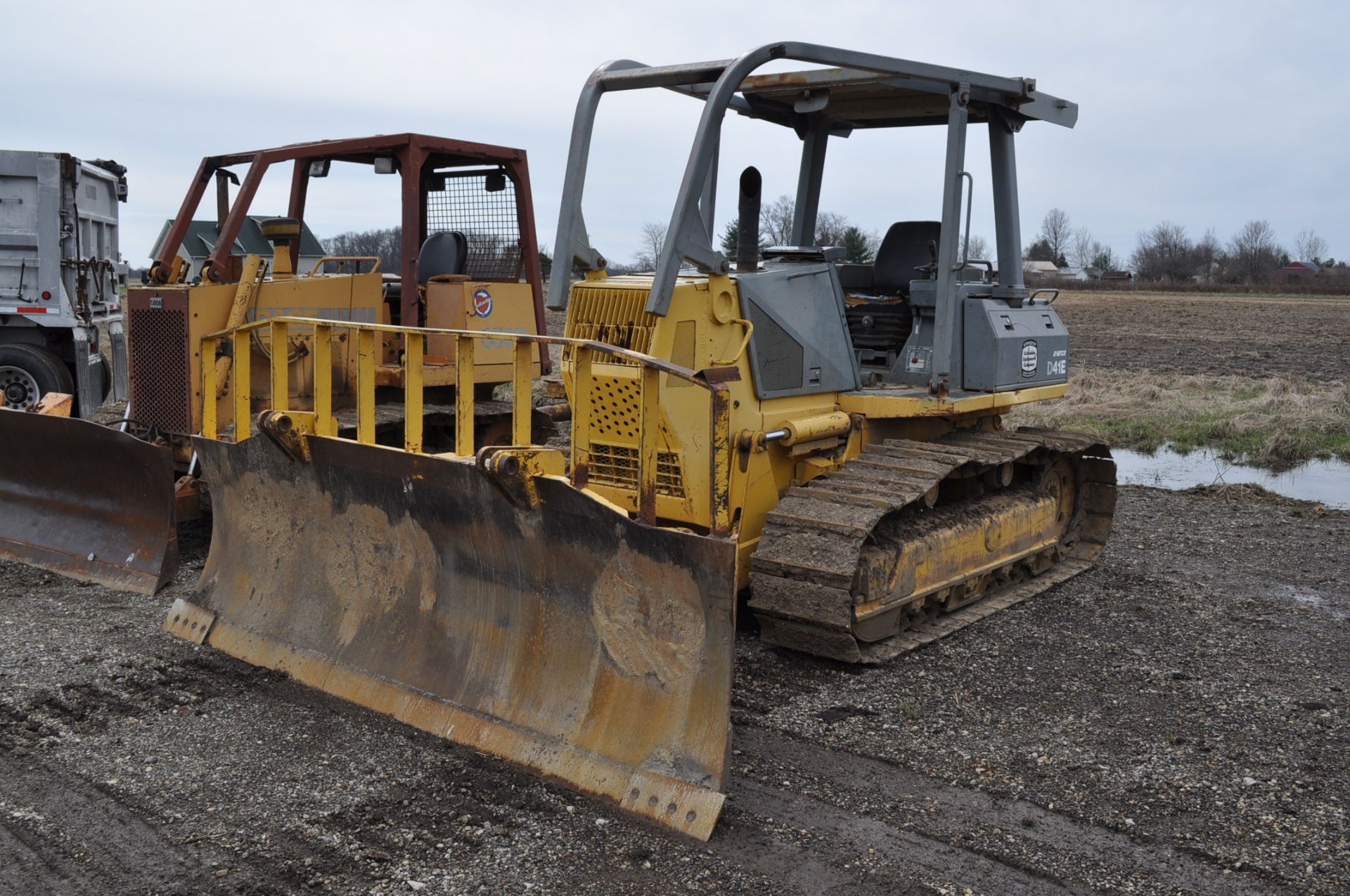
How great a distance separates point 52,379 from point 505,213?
19.1ft

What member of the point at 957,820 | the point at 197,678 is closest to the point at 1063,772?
the point at 957,820

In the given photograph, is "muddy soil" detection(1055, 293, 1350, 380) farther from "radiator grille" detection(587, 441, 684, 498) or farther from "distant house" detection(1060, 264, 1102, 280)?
"distant house" detection(1060, 264, 1102, 280)

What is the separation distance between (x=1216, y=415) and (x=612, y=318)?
1164 centimetres

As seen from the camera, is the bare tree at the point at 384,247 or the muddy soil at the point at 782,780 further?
the bare tree at the point at 384,247

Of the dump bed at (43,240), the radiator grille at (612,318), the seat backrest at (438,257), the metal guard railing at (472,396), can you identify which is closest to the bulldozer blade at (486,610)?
the metal guard railing at (472,396)

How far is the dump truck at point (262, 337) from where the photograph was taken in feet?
23.0

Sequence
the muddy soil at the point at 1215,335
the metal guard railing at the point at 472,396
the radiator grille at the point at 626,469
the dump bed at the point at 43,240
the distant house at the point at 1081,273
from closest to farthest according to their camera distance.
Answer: the metal guard railing at the point at 472,396, the radiator grille at the point at 626,469, the dump bed at the point at 43,240, the muddy soil at the point at 1215,335, the distant house at the point at 1081,273

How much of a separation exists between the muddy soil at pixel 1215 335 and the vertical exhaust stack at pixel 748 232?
16.1 meters

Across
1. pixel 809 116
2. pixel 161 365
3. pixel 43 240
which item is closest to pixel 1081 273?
pixel 43 240

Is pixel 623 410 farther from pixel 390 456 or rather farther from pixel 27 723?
pixel 27 723

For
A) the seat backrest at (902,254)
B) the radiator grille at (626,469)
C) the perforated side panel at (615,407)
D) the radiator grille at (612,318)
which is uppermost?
the seat backrest at (902,254)

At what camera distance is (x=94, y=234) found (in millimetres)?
13961

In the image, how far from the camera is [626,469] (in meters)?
6.26

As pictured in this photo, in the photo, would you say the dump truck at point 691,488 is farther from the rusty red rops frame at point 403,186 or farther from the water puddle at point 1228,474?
the water puddle at point 1228,474
